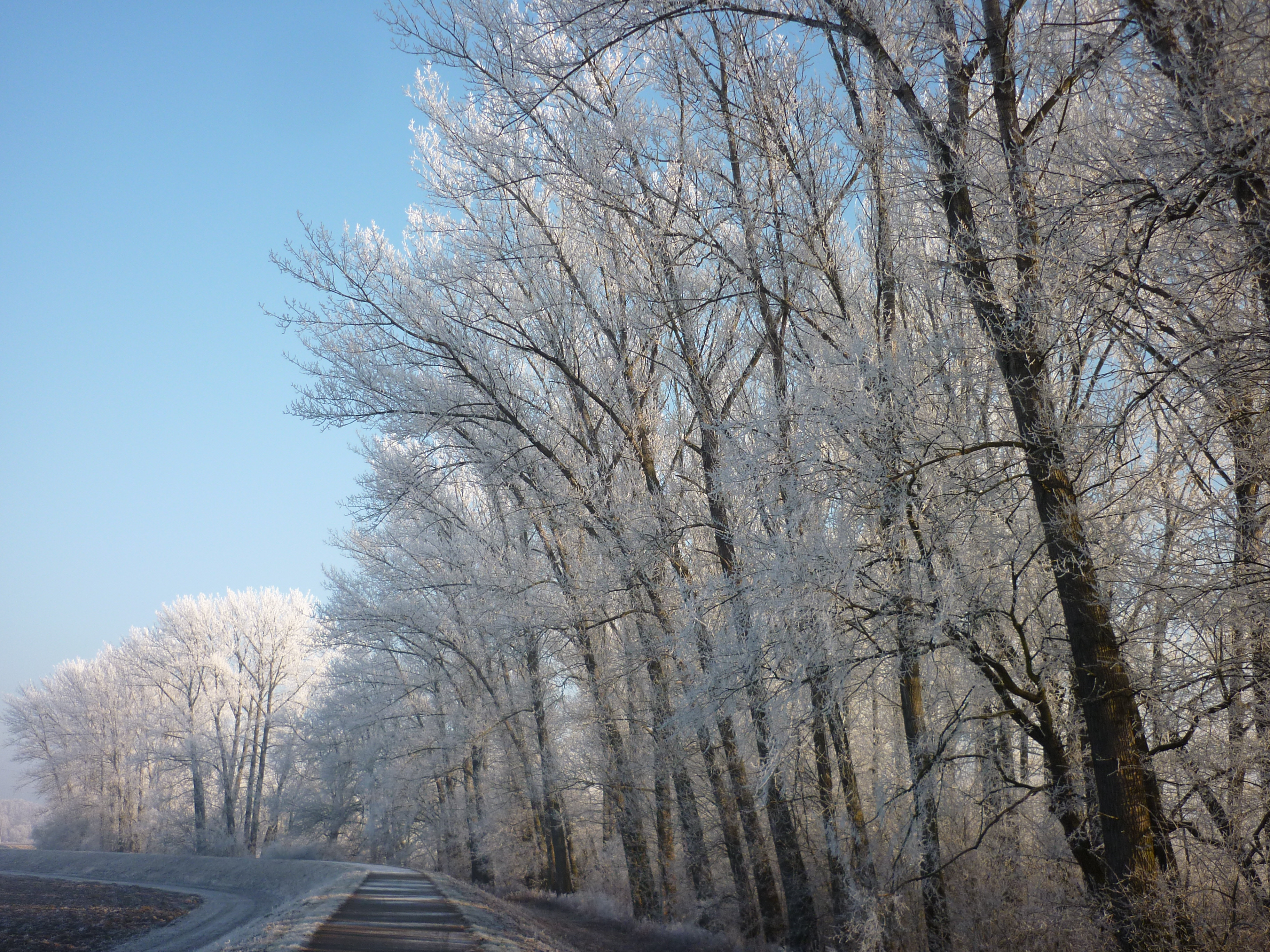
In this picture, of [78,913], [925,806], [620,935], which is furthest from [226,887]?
[925,806]

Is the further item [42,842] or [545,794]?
[42,842]

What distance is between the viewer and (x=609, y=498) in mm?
11094

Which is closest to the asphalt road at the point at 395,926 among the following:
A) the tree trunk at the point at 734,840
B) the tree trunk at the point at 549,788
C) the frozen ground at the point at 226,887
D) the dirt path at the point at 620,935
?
the frozen ground at the point at 226,887

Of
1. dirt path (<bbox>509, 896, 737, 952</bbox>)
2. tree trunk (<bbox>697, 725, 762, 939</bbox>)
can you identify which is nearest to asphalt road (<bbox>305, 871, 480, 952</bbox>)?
dirt path (<bbox>509, 896, 737, 952</bbox>)

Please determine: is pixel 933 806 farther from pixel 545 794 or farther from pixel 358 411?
pixel 545 794

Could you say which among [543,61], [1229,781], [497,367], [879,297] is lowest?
[1229,781]

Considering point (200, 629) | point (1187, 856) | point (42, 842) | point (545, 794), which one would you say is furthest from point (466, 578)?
point (42, 842)

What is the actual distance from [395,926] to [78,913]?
1597 cm

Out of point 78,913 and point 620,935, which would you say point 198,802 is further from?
point 620,935

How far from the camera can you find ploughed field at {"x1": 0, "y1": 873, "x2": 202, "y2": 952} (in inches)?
648

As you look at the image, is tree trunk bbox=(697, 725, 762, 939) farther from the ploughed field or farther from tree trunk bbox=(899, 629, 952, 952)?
the ploughed field

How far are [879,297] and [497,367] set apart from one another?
6116mm

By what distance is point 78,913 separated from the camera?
65.5 ft

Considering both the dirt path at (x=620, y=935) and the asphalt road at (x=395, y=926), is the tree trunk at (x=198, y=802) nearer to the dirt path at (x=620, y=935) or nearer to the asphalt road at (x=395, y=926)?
the dirt path at (x=620, y=935)
